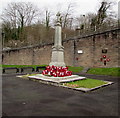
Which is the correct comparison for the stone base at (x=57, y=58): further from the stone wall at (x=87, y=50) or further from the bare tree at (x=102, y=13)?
the bare tree at (x=102, y=13)

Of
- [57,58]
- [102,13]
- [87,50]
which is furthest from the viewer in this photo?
[102,13]

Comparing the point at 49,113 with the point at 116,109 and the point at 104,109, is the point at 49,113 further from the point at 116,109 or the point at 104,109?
the point at 116,109

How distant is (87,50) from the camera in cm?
1895

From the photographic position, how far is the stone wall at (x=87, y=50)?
53.6ft

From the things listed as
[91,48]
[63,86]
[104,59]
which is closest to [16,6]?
[91,48]

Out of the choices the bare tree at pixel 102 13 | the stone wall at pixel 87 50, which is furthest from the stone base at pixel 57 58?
the bare tree at pixel 102 13

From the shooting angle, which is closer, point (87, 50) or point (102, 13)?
point (87, 50)

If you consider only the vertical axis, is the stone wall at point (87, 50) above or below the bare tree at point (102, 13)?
below

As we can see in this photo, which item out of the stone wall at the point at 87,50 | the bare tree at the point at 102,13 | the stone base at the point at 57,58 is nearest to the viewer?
the stone base at the point at 57,58

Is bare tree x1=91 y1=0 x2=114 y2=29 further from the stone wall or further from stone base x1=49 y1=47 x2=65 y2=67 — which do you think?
stone base x1=49 y1=47 x2=65 y2=67

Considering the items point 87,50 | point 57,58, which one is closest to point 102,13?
point 87,50

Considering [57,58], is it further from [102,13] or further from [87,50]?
[102,13]

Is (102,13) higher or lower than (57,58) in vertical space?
higher

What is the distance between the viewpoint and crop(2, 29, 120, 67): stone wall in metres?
16.3
